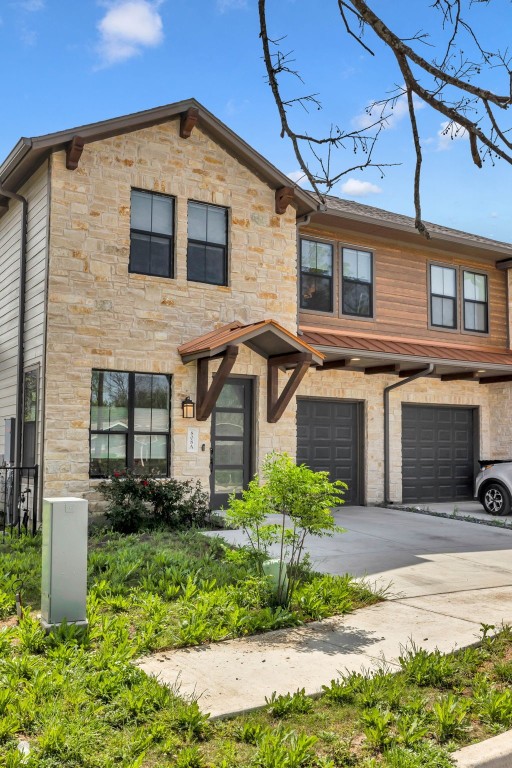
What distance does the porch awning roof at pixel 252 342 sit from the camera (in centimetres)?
1174

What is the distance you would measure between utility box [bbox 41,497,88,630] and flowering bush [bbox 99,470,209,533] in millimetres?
4817

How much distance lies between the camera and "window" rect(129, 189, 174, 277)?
12.5 m

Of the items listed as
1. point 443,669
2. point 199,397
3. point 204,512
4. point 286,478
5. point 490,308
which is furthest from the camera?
point 490,308

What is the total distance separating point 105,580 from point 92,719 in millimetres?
3116

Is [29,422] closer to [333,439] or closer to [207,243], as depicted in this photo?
[207,243]

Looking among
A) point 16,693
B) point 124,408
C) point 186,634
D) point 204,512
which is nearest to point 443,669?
point 186,634

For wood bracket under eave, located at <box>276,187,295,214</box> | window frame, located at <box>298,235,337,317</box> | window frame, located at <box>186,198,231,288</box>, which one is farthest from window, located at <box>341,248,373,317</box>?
window frame, located at <box>186,198,231,288</box>

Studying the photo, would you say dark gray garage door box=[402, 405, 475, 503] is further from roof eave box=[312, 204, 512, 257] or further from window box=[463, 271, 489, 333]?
roof eave box=[312, 204, 512, 257]

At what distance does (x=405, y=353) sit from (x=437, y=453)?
3526 millimetres

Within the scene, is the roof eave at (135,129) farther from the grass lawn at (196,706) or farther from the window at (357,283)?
the grass lawn at (196,706)

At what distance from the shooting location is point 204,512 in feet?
39.0

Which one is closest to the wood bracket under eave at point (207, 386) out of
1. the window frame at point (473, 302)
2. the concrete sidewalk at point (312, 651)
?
the concrete sidewalk at point (312, 651)

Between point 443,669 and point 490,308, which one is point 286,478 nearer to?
point 443,669

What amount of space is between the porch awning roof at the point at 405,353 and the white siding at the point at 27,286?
16.0ft
